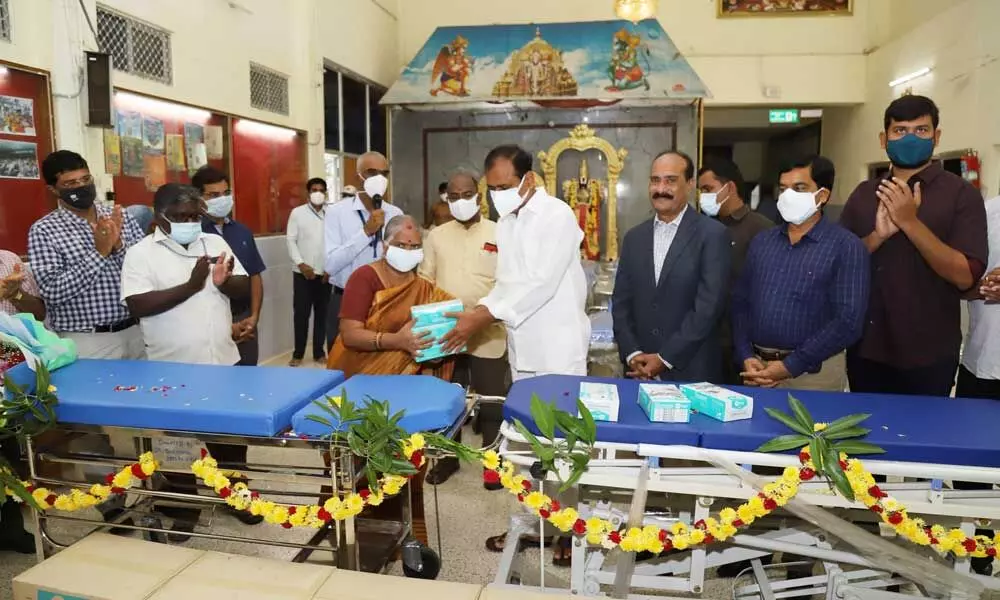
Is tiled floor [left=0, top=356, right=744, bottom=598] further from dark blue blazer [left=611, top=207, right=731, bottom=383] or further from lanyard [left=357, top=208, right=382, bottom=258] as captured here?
lanyard [left=357, top=208, right=382, bottom=258]

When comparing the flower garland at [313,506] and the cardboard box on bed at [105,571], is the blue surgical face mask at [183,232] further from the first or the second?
the cardboard box on bed at [105,571]

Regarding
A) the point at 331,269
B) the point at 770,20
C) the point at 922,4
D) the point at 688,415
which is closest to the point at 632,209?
the point at 770,20

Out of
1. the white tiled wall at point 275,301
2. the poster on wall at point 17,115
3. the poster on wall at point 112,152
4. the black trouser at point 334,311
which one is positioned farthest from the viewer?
the white tiled wall at point 275,301

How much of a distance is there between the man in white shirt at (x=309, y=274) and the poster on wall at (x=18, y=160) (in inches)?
101

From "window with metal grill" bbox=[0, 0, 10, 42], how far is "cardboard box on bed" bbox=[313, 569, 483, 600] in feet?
12.8

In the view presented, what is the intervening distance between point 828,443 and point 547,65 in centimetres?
890

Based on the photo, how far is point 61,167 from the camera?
317 centimetres

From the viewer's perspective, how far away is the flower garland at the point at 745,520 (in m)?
1.88

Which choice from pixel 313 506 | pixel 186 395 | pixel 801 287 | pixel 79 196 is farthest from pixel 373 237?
pixel 801 287

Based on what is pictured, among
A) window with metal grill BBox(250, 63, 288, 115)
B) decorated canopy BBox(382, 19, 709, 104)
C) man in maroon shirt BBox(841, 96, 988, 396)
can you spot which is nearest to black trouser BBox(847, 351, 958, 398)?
man in maroon shirt BBox(841, 96, 988, 396)

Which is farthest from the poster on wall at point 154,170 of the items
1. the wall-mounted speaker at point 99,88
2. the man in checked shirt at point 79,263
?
the man in checked shirt at point 79,263

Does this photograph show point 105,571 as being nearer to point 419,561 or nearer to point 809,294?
point 419,561

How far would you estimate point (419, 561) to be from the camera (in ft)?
8.00

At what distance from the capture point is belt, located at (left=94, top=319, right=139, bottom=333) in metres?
3.27
